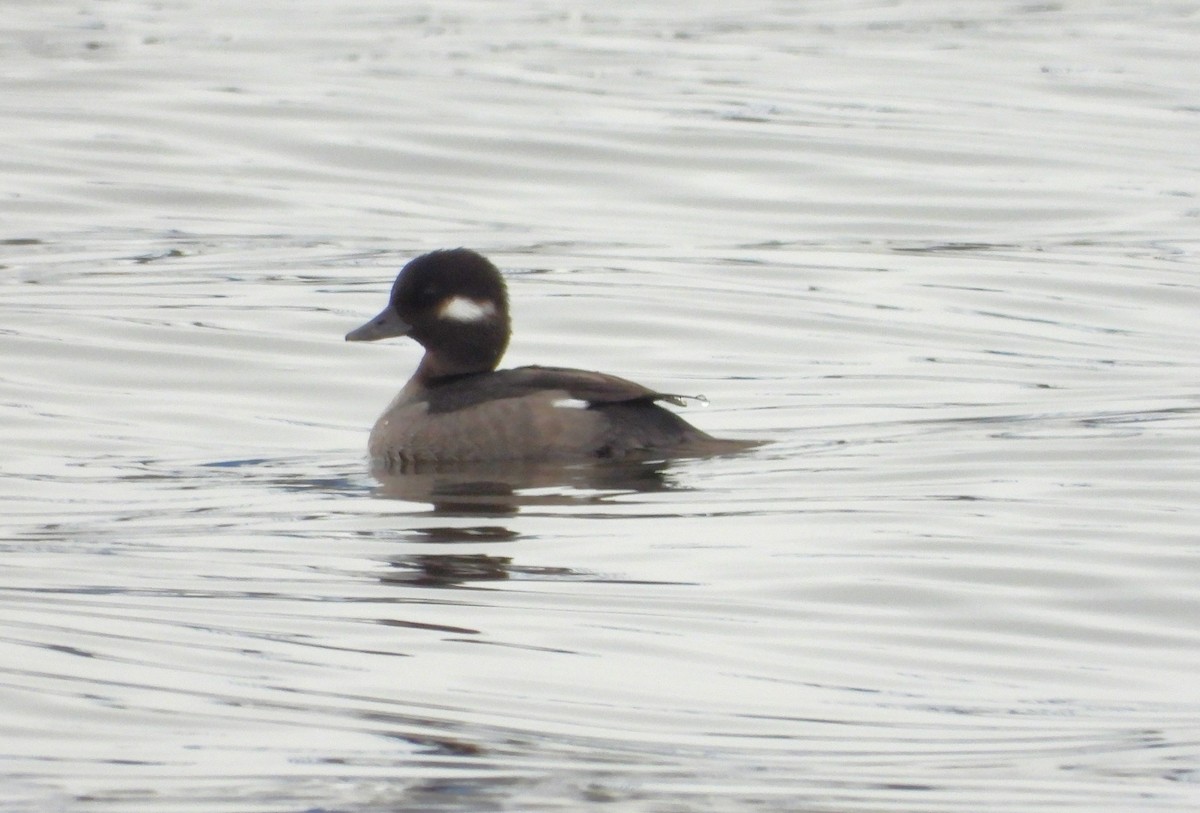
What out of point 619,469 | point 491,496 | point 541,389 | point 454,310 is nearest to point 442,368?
point 454,310

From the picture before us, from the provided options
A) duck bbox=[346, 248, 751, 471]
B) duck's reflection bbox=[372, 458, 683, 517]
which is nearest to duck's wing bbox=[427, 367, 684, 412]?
duck bbox=[346, 248, 751, 471]

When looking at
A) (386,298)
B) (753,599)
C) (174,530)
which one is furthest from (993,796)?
(386,298)

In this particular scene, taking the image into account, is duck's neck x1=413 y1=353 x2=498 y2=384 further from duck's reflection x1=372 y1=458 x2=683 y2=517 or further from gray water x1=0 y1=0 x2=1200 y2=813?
duck's reflection x1=372 y1=458 x2=683 y2=517

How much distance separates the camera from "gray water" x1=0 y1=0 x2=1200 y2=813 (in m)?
4.61

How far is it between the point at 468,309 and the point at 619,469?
1132 mm

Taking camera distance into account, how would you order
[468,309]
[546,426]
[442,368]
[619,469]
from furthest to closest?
[442,368] → [468,309] → [546,426] → [619,469]

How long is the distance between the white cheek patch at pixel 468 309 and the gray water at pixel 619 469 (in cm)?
62

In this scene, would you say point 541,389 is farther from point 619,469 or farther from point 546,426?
point 619,469

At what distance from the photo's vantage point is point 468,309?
28.9 feet

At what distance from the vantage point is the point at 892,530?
22.0 ft

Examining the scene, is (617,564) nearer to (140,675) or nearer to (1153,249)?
(140,675)

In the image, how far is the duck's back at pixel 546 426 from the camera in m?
8.13

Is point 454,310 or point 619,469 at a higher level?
point 454,310

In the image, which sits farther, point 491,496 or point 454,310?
point 454,310
